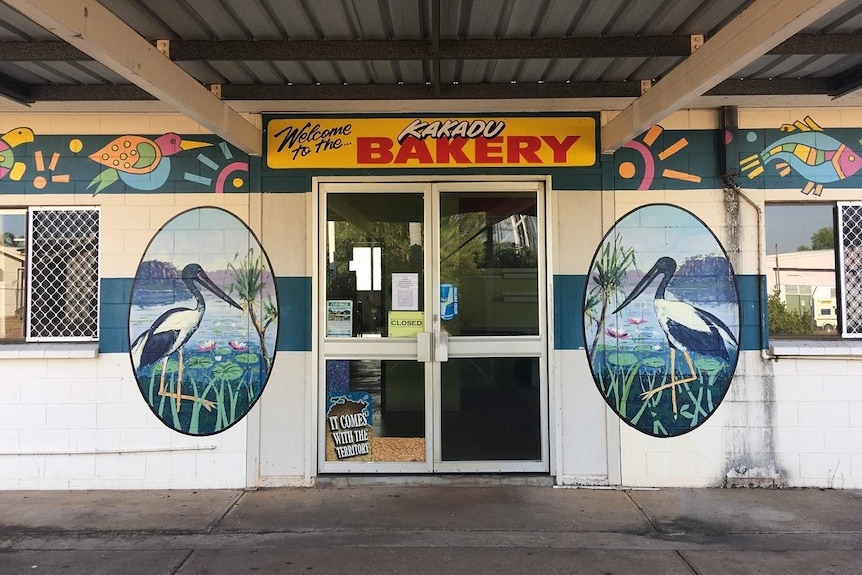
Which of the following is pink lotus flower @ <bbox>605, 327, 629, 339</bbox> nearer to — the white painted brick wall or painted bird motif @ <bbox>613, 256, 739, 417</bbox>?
painted bird motif @ <bbox>613, 256, 739, 417</bbox>

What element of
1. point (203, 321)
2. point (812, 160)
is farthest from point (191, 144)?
point (812, 160)

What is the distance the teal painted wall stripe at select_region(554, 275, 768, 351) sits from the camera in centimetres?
499

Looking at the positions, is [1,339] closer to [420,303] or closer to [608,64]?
[420,303]

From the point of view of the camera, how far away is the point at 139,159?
16.7ft

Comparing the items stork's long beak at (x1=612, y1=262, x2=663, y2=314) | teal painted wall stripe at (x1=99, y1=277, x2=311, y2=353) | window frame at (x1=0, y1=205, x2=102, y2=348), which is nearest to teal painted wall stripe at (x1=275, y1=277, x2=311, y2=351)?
teal painted wall stripe at (x1=99, y1=277, x2=311, y2=353)

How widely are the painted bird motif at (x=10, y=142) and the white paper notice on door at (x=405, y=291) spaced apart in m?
3.38

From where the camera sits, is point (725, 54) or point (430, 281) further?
point (430, 281)

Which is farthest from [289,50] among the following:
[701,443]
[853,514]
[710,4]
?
[853,514]

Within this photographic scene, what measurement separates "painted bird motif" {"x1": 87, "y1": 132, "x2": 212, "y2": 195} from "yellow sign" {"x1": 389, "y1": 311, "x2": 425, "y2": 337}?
219 centimetres

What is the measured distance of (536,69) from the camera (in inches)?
179

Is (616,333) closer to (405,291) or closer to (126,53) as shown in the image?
(405,291)

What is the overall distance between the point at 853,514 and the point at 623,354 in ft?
6.55

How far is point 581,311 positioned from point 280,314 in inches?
101

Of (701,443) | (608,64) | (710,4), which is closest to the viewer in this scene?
(710,4)
